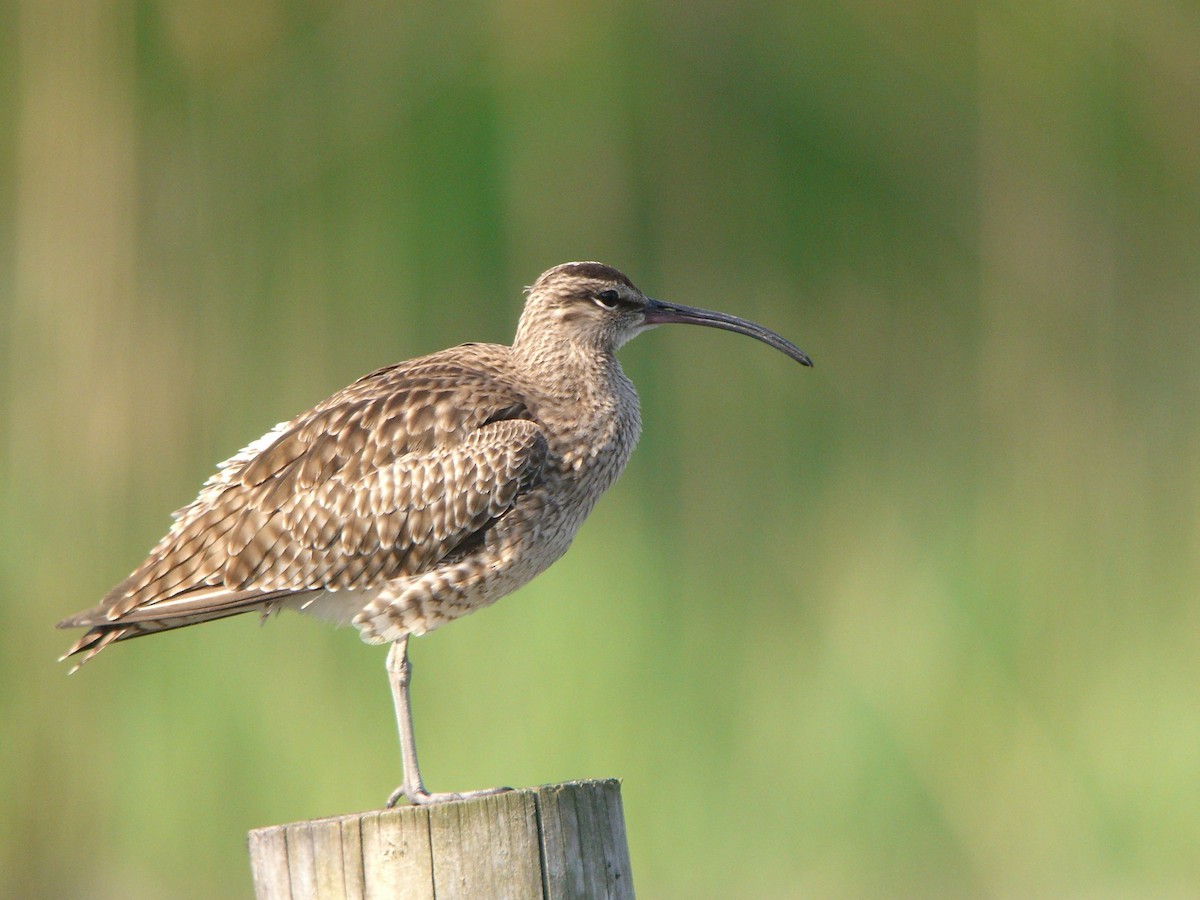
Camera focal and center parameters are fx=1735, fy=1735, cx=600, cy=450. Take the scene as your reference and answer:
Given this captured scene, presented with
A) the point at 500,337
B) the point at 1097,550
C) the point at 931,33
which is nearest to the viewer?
the point at 1097,550

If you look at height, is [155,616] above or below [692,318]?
below

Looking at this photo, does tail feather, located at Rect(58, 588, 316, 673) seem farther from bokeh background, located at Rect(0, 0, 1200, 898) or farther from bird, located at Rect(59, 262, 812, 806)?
bokeh background, located at Rect(0, 0, 1200, 898)

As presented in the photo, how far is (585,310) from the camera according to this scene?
18.5ft

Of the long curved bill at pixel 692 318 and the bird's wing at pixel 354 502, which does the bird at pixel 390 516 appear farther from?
the long curved bill at pixel 692 318

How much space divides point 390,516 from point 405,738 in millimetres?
641

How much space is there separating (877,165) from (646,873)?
3.68 meters

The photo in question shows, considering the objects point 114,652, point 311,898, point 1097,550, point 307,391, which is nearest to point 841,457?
point 1097,550

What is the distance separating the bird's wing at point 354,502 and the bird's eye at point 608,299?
25.9 inches

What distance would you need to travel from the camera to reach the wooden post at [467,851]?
356cm

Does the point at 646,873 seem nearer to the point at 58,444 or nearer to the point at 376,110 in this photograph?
the point at 58,444

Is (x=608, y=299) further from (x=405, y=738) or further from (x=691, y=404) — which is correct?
(x=691, y=404)

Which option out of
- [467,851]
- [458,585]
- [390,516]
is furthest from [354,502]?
[467,851]

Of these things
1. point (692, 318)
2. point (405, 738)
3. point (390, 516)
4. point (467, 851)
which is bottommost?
point (467, 851)

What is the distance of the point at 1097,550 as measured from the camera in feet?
24.7
